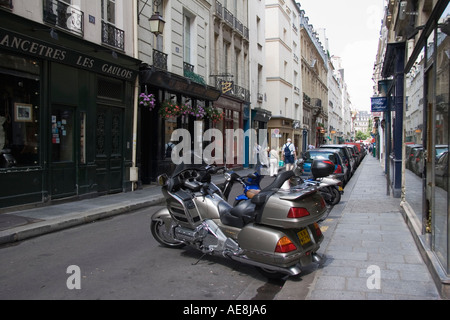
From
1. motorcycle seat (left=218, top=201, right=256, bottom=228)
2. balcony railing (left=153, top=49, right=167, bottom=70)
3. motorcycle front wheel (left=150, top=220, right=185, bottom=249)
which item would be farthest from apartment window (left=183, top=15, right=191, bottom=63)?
motorcycle seat (left=218, top=201, right=256, bottom=228)

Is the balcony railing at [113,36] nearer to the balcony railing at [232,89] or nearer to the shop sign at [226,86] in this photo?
the balcony railing at [232,89]

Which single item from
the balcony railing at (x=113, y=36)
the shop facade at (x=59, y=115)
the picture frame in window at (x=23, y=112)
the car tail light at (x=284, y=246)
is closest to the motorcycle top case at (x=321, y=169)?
the car tail light at (x=284, y=246)

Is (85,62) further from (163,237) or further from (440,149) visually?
(440,149)

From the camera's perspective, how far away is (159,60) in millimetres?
14609

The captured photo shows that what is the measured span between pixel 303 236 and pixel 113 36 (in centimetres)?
995

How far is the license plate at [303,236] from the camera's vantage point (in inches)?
177

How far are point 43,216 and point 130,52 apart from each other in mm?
6643

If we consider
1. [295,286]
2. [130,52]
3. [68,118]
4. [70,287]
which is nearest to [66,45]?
[68,118]

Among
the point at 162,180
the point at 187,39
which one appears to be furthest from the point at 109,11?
the point at 162,180

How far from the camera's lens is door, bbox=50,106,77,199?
9992 millimetres

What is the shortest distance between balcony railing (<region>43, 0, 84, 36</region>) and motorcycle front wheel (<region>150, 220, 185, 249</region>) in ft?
21.0

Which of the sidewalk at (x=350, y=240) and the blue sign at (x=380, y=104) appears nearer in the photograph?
the sidewalk at (x=350, y=240)

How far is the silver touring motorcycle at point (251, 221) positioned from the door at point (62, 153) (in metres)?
5.20

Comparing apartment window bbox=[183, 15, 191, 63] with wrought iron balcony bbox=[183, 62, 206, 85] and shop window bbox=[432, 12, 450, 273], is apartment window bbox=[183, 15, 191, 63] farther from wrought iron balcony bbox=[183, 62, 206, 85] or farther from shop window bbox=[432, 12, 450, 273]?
shop window bbox=[432, 12, 450, 273]
